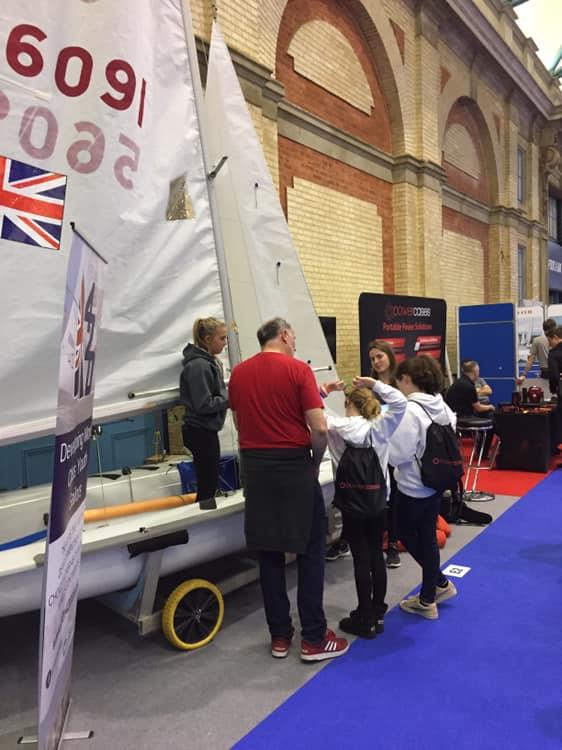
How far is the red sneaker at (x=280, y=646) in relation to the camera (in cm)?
268

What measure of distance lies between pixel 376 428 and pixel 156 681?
4.92ft

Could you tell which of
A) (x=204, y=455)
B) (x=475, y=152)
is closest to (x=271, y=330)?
(x=204, y=455)

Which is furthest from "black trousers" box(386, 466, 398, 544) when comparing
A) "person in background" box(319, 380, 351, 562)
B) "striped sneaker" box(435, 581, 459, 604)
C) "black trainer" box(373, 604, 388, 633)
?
"black trainer" box(373, 604, 388, 633)

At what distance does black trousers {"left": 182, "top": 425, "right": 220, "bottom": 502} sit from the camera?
2977 millimetres

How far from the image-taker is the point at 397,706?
229cm

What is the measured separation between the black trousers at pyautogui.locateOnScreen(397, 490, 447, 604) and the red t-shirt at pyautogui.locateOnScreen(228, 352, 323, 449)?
0.74 m

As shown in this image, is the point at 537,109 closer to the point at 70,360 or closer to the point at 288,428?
the point at 288,428

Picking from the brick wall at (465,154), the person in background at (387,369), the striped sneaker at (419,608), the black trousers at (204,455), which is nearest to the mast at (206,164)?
the black trousers at (204,455)

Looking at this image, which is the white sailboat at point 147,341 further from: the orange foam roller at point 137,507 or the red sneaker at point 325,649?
the red sneaker at point 325,649

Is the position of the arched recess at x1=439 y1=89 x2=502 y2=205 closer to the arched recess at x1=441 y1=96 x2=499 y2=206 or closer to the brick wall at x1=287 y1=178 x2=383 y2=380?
the arched recess at x1=441 y1=96 x2=499 y2=206

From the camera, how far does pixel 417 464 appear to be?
2.87 meters

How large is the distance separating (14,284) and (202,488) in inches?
56.4

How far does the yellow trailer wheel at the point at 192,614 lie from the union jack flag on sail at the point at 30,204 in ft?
5.43

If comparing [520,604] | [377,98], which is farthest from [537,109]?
[520,604]
